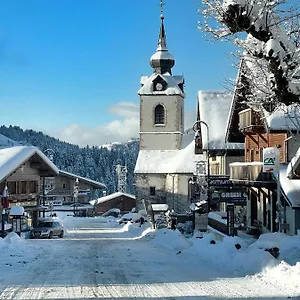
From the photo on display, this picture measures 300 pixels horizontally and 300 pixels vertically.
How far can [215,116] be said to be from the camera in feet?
140

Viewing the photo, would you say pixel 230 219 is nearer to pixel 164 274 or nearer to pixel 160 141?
pixel 164 274

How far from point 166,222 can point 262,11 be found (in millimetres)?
31914

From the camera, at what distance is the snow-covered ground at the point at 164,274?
11664 millimetres

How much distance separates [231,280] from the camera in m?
13.1

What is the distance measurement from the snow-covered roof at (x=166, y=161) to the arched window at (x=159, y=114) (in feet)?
12.1

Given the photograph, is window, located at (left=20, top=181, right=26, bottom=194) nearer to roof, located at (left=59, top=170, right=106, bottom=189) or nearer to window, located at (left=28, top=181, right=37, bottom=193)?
window, located at (left=28, top=181, right=37, bottom=193)

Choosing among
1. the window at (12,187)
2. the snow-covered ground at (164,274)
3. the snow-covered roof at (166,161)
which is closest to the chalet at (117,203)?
the snow-covered roof at (166,161)

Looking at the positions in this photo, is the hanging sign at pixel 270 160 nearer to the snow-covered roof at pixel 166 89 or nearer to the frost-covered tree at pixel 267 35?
the frost-covered tree at pixel 267 35

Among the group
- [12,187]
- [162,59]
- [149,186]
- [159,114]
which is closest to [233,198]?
[12,187]

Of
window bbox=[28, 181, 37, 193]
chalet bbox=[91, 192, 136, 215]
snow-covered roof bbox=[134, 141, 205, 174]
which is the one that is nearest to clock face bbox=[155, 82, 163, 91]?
snow-covered roof bbox=[134, 141, 205, 174]

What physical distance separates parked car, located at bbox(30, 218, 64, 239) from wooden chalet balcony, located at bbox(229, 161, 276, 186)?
12.9 metres

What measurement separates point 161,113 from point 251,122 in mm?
39591

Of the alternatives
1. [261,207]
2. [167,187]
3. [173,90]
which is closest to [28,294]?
[261,207]

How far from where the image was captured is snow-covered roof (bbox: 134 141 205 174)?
6294 centimetres
